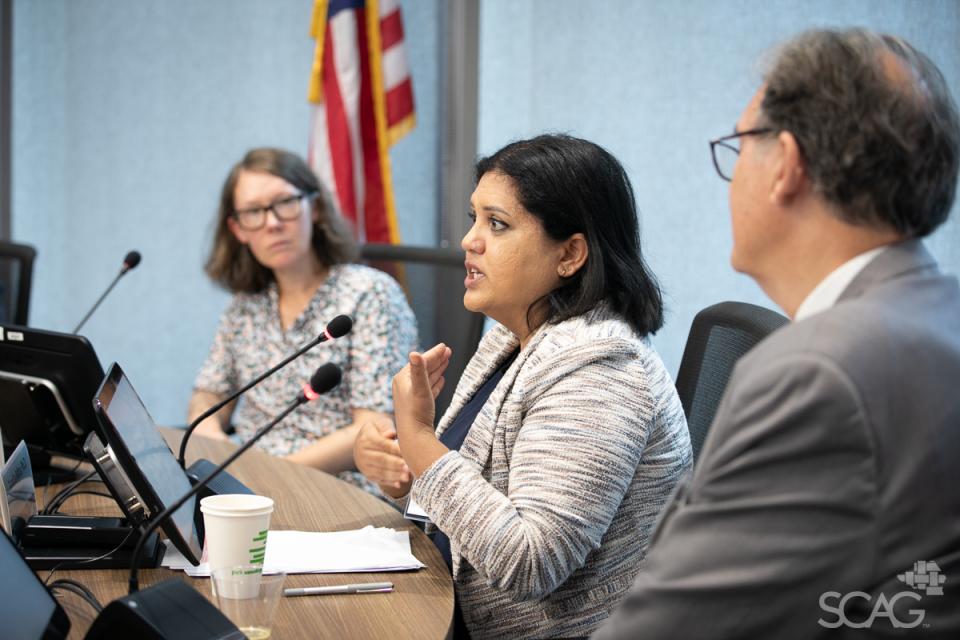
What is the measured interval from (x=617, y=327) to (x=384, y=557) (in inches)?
18.1

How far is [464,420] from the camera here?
167 cm

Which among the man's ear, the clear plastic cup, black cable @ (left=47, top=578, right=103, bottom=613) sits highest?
the man's ear

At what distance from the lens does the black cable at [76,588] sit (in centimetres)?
122

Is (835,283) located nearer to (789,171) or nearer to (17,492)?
(789,171)

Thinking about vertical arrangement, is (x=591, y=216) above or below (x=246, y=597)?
above

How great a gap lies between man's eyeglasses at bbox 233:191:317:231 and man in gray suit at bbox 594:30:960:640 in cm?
183

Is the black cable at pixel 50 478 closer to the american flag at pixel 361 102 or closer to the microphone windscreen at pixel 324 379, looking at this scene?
the microphone windscreen at pixel 324 379

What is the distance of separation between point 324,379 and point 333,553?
0.84 feet

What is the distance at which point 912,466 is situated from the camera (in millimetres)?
826

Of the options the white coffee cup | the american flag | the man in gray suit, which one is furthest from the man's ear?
the american flag

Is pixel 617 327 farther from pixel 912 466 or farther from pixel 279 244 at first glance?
pixel 279 244

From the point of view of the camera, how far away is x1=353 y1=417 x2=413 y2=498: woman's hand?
1.63m

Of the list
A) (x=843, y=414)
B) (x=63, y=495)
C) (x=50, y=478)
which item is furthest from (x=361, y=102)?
(x=843, y=414)
